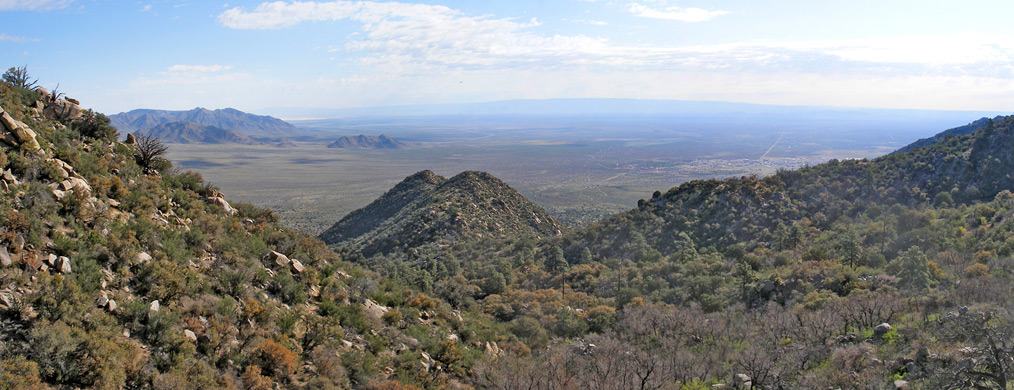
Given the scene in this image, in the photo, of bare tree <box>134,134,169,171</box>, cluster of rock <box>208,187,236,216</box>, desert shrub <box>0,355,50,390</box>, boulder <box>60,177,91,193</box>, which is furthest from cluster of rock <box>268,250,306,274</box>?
desert shrub <box>0,355,50,390</box>

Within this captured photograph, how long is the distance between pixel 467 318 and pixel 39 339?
39.4 feet

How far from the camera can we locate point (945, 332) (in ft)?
39.3

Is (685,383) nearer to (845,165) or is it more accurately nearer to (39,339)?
(39,339)

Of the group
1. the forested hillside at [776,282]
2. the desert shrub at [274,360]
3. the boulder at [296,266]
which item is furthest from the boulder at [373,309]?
the desert shrub at [274,360]

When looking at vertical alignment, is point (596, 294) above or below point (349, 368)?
below

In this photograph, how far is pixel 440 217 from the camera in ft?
127

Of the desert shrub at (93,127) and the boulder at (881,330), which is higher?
the desert shrub at (93,127)

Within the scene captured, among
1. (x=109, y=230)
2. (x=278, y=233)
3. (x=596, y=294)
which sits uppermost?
(x=109, y=230)

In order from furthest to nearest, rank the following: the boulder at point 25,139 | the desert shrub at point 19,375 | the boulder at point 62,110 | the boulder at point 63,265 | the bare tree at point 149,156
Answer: the bare tree at point 149,156 < the boulder at point 62,110 < the boulder at point 25,139 < the boulder at point 63,265 < the desert shrub at point 19,375

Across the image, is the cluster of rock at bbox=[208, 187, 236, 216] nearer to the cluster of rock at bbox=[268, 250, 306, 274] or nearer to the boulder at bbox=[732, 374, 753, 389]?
the cluster of rock at bbox=[268, 250, 306, 274]

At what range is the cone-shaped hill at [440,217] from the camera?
36906mm

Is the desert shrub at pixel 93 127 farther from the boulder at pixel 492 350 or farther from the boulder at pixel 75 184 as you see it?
the boulder at pixel 492 350

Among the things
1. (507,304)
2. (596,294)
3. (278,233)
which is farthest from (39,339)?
(596,294)

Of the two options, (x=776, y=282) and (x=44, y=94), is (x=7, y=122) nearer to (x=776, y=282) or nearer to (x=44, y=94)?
(x=44, y=94)
